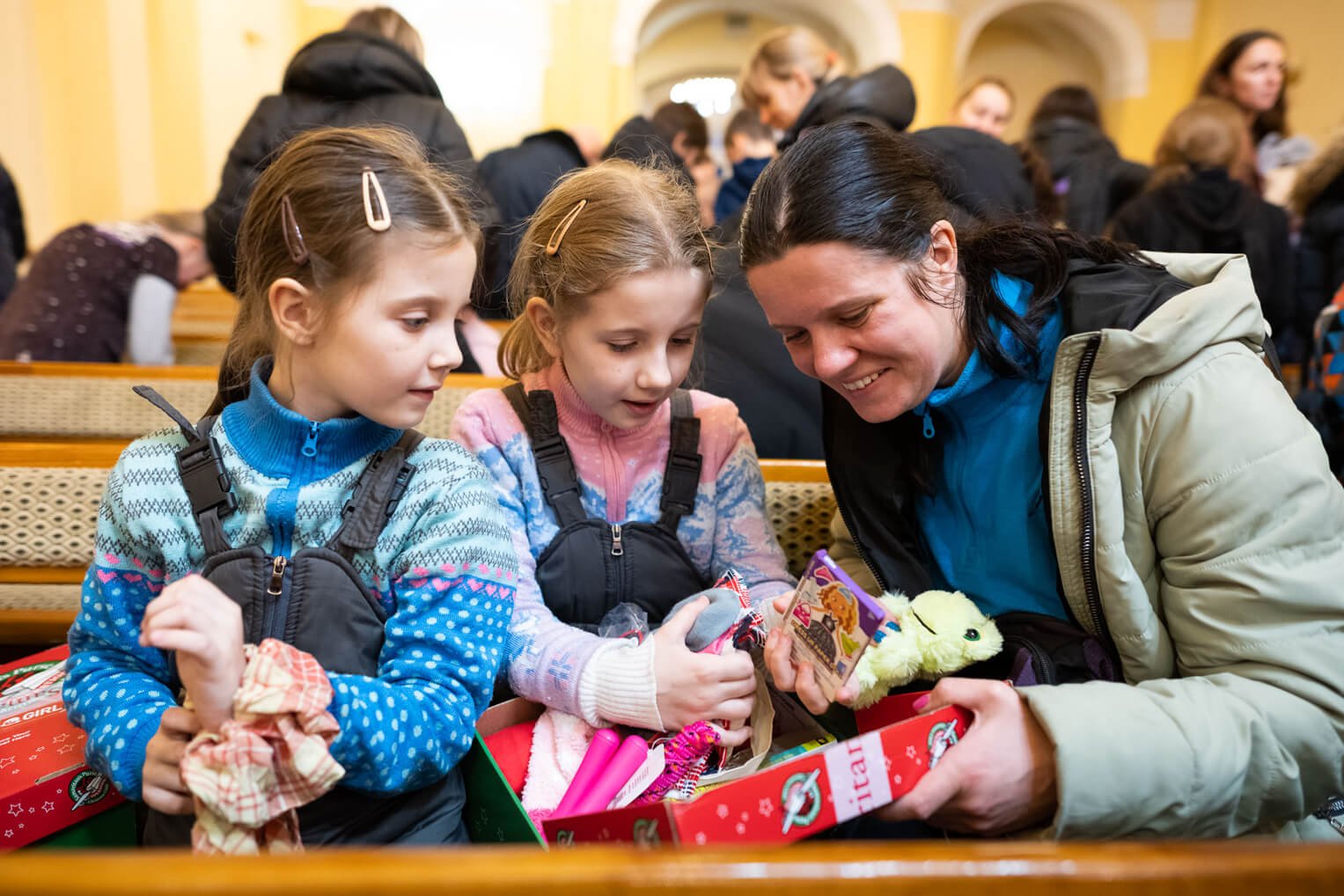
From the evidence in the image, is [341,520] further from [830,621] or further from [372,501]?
[830,621]

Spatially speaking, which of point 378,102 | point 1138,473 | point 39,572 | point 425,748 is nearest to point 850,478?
point 1138,473

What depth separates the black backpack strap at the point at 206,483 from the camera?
1.17 m

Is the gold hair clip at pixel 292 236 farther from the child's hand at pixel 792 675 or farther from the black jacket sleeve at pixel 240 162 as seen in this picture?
the black jacket sleeve at pixel 240 162

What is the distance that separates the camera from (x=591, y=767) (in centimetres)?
125

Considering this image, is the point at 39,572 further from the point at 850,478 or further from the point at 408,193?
the point at 850,478

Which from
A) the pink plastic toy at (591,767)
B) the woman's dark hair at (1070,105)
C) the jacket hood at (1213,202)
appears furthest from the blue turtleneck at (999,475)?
the woman's dark hair at (1070,105)

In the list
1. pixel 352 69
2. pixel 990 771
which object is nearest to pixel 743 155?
pixel 352 69

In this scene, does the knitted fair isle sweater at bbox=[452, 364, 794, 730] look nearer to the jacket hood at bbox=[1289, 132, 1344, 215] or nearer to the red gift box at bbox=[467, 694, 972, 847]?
the red gift box at bbox=[467, 694, 972, 847]

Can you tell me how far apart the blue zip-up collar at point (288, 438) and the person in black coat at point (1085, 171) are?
3.89 metres

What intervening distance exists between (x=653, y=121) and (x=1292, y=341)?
2855 millimetres

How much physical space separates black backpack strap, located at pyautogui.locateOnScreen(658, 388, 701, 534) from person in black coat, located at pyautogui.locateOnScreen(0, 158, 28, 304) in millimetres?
3912

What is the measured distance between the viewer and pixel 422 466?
4.19 feet

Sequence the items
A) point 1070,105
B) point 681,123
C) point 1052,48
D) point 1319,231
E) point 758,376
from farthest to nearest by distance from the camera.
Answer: point 1052,48 → point 1070,105 → point 681,123 → point 1319,231 → point 758,376

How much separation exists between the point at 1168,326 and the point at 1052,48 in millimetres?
12957
